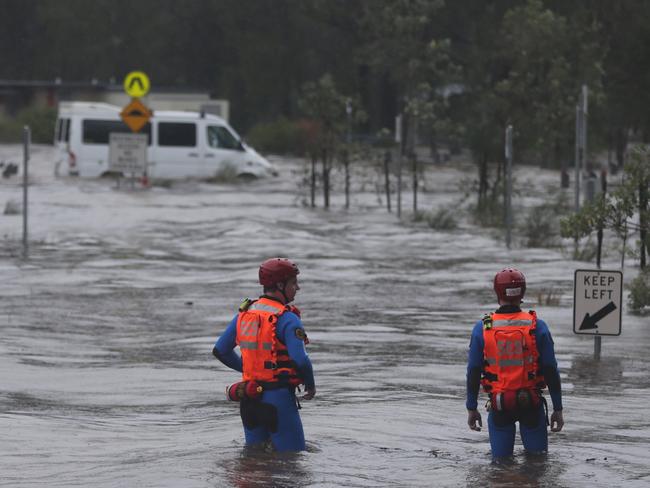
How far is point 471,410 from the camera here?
9227 millimetres

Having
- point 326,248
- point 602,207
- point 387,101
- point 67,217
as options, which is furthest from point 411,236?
point 387,101

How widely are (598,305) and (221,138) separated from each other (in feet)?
108

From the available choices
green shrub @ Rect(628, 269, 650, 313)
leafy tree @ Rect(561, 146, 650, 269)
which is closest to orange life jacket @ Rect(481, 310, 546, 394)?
leafy tree @ Rect(561, 146, 650, 269)

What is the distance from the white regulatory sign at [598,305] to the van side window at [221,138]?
32547 millimetres

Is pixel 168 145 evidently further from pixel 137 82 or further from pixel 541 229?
pixel 541 229

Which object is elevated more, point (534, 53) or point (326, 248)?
point (534, 53)

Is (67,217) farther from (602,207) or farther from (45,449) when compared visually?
(45,449)

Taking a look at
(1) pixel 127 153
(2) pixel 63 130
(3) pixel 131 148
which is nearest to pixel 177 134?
(2) pixel 63 130

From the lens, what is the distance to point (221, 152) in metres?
46.9

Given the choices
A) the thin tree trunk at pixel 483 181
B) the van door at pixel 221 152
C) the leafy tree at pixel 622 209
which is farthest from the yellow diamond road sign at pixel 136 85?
the leafy tree at pixel 622 209

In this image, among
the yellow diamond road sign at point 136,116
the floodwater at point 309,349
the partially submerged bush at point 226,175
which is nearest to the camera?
the floodwater at point 309,349

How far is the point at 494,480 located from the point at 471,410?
1.44 feet

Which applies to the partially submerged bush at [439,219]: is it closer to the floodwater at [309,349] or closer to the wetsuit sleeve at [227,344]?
the floodwater at [309,349]

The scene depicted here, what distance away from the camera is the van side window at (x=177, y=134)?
46.6 meters
